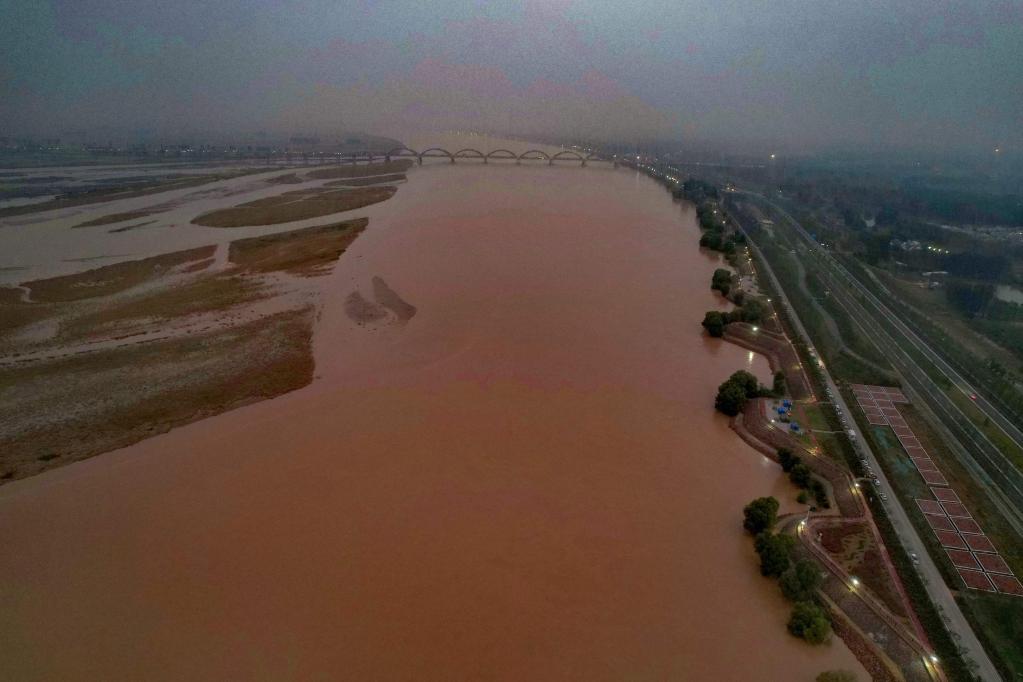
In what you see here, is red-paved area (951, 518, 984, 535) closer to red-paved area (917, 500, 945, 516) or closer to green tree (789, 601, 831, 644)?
red-paved area (917, 500, 945, 516)

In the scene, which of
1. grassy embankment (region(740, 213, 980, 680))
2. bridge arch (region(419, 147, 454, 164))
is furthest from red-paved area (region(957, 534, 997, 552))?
bridge arch (region(419, 147, 454, 164))

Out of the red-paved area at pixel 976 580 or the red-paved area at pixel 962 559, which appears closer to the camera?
the red-paved area at pixel 976 580

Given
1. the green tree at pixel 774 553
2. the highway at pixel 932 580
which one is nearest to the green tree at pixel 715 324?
the highway at pixel 932 580

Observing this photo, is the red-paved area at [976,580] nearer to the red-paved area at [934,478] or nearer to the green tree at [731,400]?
the red-paved area at [934,478]

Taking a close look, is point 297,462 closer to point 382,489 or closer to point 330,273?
point 382,489

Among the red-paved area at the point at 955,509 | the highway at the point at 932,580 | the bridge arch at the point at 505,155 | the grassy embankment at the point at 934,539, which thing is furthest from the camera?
the bridge arch at the point at 505,155
